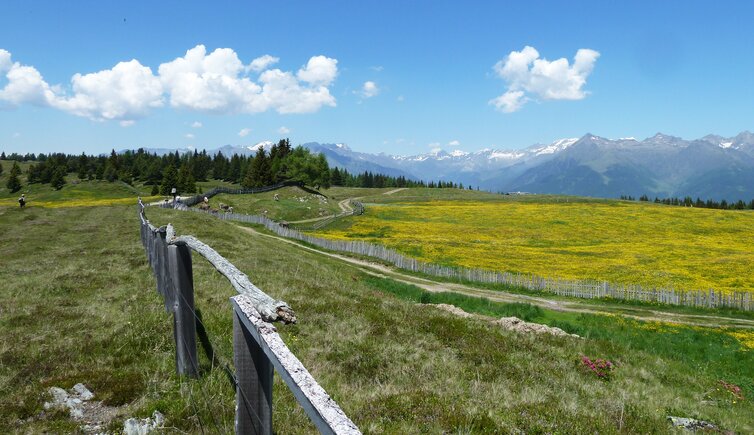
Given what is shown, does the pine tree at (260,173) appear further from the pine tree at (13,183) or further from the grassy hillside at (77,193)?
the pine tree at (13,183)

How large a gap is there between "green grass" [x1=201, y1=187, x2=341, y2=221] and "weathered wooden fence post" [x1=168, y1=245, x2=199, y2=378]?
72.9 meters

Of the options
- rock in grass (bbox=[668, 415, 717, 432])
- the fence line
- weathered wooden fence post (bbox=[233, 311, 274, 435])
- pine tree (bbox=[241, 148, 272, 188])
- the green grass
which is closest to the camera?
weathered wooden fence post (bbox=[233, 311, 274, 435])

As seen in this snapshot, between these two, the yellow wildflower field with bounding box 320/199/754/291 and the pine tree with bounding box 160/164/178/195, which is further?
the pine tree with bounding box 160/164/178/195

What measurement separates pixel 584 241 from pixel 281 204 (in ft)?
180

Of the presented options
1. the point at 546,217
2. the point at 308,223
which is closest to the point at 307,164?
the point at 308,223

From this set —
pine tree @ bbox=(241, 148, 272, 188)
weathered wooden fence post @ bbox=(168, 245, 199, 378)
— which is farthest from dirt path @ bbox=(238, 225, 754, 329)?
pine tree @ bbox=(241, 148, 272, 188)

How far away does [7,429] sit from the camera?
6.04 m

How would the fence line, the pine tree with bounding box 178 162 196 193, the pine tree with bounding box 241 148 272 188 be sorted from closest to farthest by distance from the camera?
the fence line < the pine tree with bounding box 241 148 272 188 < the pine tree with bounding box 178 162 196 193

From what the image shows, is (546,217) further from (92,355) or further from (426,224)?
(92,355)

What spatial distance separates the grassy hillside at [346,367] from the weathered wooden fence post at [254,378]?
2.00m

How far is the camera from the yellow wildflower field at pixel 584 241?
46531mm

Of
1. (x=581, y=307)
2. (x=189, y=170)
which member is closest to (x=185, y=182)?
(x=189, y=170)

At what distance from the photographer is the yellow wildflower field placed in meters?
46.5

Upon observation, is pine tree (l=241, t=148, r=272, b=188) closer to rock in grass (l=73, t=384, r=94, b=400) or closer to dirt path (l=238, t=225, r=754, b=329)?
dirt path (l=238, t=225, r=754, b=329)
